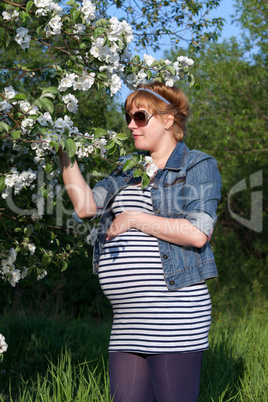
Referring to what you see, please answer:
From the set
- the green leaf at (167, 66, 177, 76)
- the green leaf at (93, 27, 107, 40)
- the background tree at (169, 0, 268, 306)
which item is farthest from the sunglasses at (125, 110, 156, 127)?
the background tree at (169, 0, 268, 306)

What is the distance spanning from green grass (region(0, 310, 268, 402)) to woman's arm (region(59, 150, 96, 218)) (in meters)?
1.17

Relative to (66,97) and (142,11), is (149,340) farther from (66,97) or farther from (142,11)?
(142,11)

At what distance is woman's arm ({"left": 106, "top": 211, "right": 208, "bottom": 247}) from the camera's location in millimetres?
2148

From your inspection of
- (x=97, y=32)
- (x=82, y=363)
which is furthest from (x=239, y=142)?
(x=97, y=32)

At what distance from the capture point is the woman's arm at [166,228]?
215cm

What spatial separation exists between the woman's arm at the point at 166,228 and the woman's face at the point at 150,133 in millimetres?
366

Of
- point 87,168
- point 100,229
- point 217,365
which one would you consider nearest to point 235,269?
point 217,365

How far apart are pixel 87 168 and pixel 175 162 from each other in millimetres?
1601

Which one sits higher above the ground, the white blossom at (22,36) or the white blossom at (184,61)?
the white blossom at (184,61)

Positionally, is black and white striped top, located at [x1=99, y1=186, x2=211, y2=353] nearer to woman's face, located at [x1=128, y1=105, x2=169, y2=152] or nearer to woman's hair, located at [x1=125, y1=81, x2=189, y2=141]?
woman's face, located at [x1=128, y1=105, x2=169, y2=152]

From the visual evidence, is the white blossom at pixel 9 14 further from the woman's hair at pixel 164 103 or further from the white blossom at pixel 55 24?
the woman's hair at pixel 164 103

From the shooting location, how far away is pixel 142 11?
5.92 meters

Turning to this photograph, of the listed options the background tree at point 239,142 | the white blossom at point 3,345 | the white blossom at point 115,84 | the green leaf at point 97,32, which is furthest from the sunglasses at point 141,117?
the background tree at point 239,142

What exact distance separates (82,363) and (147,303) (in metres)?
1.46
